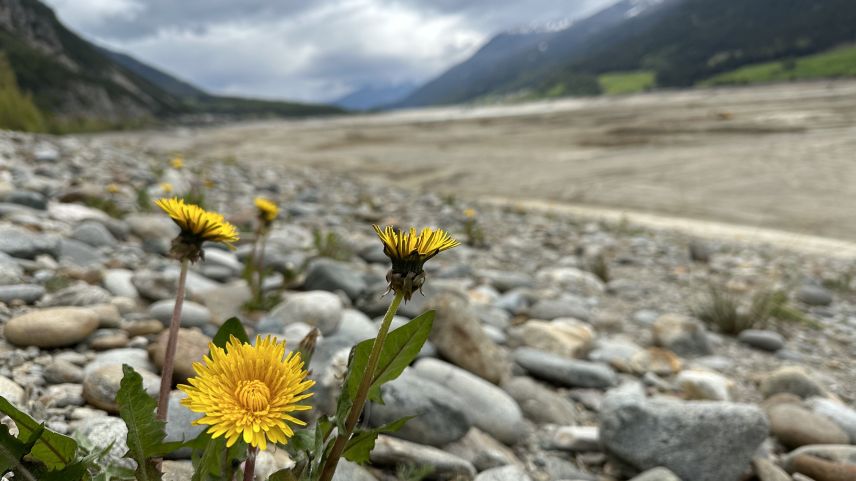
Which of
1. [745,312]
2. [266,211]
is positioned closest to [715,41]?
[745,312]

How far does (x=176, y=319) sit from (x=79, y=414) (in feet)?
2.46

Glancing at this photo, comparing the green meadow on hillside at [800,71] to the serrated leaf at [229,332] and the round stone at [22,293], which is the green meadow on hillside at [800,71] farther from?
the round stone at [22,293]

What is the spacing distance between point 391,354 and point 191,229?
738 mm

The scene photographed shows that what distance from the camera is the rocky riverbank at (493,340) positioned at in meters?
2.14

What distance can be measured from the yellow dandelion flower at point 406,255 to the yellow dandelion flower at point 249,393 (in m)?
0.27

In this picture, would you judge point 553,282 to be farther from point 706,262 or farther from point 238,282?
point 238,282

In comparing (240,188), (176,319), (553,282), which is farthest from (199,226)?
(240,188)

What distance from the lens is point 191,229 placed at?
150 cm

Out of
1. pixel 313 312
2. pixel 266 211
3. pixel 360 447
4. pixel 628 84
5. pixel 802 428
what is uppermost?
pixel 628 84

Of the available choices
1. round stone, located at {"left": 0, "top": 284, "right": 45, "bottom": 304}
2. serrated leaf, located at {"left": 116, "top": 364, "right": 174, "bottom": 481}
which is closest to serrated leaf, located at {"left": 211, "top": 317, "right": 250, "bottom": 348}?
serrated leaf, located at {"left": 116, "top": 364, "right": 174, "bottom": 481}

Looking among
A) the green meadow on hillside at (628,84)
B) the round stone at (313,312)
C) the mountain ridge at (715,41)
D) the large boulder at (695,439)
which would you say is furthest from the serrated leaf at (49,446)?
the mountain ridge at (715,41)

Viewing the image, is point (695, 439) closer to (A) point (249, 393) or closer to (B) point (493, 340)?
(B) point (493, 340)

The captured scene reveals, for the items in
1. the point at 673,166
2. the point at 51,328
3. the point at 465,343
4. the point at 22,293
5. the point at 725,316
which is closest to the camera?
the point at 51,328

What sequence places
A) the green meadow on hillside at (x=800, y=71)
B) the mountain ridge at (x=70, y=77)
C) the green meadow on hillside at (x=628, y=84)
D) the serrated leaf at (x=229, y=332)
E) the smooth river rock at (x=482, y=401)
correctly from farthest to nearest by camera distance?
1. the green meadow on hillside at (x=628, y=84)
2. the green meadow on hillside at (x=800, y=71)
3. the mountain ridge at (x=70, y=77)
4. the smooth river rock at (x=482, y=401)
5. the serrated leaf at (x=229, y=332)
